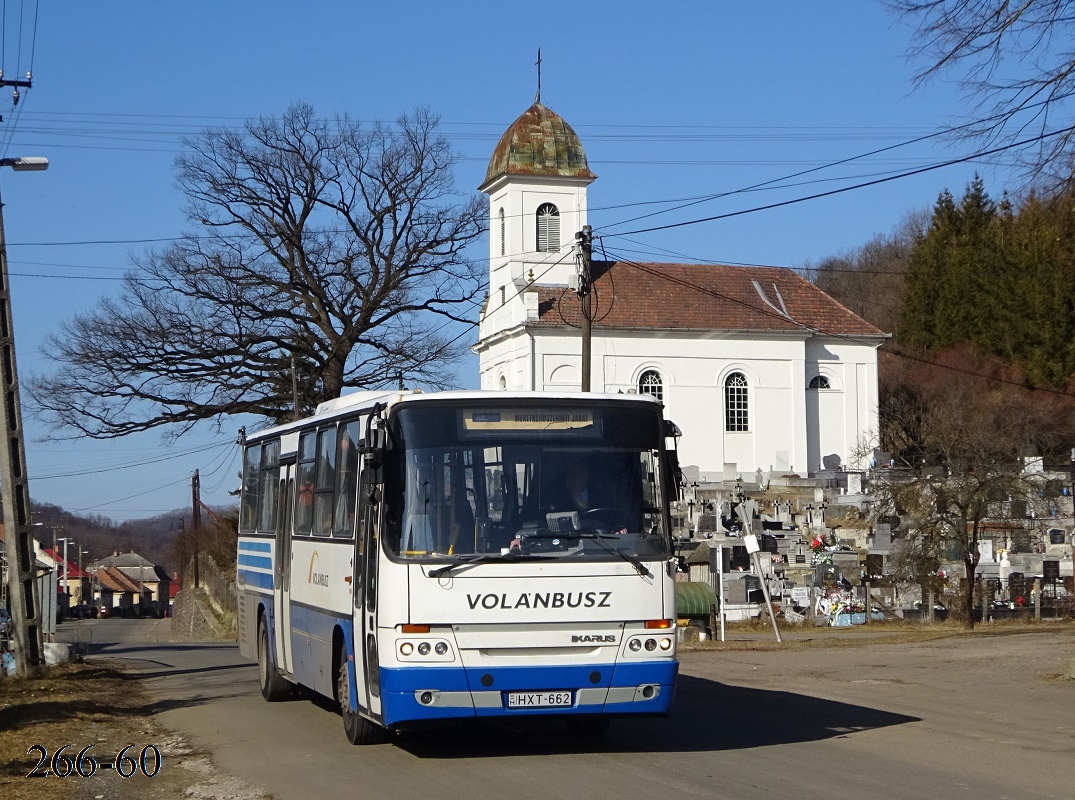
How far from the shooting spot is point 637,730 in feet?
42.2

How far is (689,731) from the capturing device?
1278cm

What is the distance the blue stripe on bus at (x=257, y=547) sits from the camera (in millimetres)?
15959

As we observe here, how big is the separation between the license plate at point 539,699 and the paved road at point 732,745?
18.3 inches

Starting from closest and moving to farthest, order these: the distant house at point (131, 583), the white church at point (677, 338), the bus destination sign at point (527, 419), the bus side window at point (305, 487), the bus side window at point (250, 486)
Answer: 1. the bus destination sign at point (527, 419)
2. the bus side window at point (305, 487)
3. the bus side window at point (250, 486)
4. the white church at point (677, 338)
5. the distant house at point (131, 583)

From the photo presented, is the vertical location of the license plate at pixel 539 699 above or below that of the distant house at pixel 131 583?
above

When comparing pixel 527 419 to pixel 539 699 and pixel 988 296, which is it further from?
pixel 988 296

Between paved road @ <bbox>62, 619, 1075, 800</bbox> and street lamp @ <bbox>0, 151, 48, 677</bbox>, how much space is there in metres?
1.80

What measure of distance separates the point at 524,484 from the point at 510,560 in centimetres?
62

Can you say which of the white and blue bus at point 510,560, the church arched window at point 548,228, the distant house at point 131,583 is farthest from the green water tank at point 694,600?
the distant house at point 131,583

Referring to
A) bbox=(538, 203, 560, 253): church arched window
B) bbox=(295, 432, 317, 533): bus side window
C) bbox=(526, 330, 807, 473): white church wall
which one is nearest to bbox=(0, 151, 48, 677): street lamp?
bbox=(295, 432, 317, 533): bus side window

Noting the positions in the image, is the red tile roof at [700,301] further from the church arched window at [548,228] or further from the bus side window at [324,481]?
the bus side window at [324,481]

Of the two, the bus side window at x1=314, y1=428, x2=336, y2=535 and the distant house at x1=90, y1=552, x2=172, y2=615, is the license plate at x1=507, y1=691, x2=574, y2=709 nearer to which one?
the bus side window at x1=314, y1=428, x2=336, y2=535

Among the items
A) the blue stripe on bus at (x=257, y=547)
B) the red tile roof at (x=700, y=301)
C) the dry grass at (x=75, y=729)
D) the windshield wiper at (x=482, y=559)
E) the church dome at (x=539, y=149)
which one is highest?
the church dome at (x=539, y=149)

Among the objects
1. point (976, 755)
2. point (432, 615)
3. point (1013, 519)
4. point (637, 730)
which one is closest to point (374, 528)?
point (432, 615)
